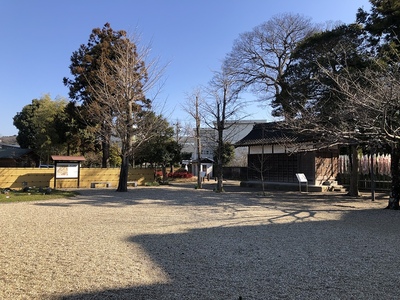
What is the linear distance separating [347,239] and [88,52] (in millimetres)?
22667

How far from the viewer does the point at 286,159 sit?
20.7 m

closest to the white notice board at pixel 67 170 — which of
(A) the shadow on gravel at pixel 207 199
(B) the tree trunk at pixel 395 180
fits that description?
(A) the shadow on gravel at pixel 207 199

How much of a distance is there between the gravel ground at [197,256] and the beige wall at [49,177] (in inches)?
439

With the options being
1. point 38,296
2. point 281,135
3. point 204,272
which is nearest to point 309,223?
point 204,272

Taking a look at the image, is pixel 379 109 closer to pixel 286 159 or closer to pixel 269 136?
pixel 286 159

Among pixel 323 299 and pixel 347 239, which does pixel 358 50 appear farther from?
pixel 323 299

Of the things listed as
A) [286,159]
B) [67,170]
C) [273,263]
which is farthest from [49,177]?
[273,263]

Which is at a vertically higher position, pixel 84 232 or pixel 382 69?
pixel 382 69

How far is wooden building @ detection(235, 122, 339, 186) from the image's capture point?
1888 centimetres

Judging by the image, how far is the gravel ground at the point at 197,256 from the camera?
384cm

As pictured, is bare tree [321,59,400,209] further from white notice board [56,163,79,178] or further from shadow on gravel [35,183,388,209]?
white notice board [56,163,79,178]

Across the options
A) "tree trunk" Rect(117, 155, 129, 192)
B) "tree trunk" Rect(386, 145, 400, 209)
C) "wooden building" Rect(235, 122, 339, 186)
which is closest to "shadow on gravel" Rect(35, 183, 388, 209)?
"tree trunk" Rect(117, 155, 129, 192)

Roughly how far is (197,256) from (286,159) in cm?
1629

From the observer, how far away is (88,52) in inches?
959
